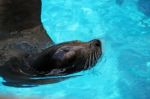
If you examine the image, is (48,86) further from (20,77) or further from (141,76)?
(141,76)

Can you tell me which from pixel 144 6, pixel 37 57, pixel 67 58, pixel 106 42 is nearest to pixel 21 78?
pixel 37 57

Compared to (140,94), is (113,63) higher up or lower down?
higher up

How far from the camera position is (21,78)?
407cm

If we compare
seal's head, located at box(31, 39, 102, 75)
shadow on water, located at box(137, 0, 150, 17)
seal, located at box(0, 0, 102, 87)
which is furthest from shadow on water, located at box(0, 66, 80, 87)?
shadow on water, located at box(137, 0, 150, 17)

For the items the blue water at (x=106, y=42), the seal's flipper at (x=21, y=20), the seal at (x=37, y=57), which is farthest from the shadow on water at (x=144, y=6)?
the seal at (x=37, y=57)

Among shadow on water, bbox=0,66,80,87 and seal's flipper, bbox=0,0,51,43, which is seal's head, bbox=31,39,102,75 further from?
seal's flipper, bbox=0,0,51,43

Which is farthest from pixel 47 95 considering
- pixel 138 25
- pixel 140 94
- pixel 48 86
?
pixel 138 25

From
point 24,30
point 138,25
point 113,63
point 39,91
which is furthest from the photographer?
point 138,25

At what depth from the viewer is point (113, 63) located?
5.67 metres

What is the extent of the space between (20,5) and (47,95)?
59.3 inches

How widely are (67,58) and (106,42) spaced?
2.58 meters

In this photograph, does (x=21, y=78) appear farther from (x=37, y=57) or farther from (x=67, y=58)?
(x=67, y=58)

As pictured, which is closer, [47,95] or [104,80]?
[47,95]

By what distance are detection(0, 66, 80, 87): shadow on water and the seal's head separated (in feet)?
0.54
